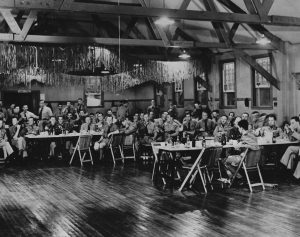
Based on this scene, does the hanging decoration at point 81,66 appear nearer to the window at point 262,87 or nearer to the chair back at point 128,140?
the window at point 262,87

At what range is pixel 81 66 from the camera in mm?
13547

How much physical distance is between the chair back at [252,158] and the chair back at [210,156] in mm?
493

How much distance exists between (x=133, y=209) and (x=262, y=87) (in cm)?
812

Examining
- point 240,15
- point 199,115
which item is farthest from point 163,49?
point 240,15

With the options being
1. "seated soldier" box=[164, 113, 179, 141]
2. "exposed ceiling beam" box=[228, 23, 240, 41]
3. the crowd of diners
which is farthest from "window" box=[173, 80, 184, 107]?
"seated soldier" box=[164, 113, 179, 141]

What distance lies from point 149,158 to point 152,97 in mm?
8674

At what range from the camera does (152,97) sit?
2027 cm

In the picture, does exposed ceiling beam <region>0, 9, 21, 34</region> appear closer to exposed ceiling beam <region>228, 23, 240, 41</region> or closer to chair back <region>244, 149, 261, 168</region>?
chair back <region>244, 149, 261, 168</region>

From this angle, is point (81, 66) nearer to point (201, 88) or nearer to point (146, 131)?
point (146, 131)

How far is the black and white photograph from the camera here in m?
6.27

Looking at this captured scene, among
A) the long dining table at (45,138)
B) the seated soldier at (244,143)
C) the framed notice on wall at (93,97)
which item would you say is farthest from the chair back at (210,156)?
the framed notice on wall at (93,97)

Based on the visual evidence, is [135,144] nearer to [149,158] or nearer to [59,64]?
[149,158]

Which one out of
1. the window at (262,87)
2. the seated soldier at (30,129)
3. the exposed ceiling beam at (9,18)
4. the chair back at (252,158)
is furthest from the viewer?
the window at (262,87)

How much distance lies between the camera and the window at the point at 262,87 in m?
13.2
